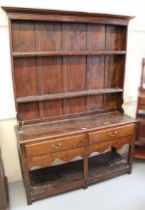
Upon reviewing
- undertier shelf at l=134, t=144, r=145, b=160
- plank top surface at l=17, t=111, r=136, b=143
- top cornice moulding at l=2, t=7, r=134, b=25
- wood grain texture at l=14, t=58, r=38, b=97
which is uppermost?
top cornice moulding at l=2, t=7, r=134, b=25

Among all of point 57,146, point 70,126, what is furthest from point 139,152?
point 57,146

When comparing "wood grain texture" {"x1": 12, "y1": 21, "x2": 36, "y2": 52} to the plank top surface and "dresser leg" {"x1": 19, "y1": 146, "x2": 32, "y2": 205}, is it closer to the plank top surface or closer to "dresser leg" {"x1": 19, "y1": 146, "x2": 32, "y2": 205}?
the plank top surface

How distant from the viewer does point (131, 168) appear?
2352 mm

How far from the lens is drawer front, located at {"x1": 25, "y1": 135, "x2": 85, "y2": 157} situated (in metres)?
1.75

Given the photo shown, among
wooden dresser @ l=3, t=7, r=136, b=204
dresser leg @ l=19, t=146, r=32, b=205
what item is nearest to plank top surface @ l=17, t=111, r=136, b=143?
wooden dresser @ l=3, t=7, r=136, b=204

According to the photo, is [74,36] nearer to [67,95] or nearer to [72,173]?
[67,95]

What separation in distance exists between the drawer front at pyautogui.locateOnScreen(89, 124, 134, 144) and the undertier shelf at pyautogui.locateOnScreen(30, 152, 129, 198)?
0.45 meters

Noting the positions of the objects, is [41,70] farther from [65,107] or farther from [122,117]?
[122,117]

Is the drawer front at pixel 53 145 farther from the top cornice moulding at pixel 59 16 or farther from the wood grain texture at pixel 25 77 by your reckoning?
the top cornice moulding at pixel 59 16

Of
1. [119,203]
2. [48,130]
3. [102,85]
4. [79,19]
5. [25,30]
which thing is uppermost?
[79,19]

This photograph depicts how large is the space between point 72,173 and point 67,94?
37.0 inches

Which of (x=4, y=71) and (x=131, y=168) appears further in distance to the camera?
(x=131, y=168)

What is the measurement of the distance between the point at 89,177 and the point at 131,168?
60cm

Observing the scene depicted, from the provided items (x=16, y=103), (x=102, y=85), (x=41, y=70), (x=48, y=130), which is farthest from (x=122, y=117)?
(x=16, y=103)
